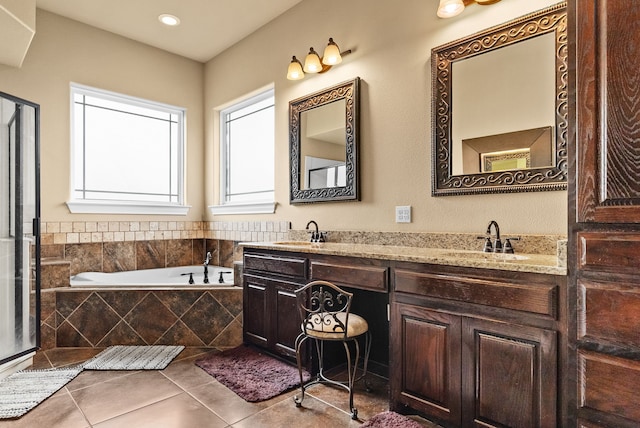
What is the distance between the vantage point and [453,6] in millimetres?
2207

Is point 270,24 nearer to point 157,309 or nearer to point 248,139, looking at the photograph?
point 248,139

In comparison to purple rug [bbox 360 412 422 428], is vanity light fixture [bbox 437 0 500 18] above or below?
above

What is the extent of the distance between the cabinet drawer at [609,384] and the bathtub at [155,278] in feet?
8.13

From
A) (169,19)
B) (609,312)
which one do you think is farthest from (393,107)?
(169,19)

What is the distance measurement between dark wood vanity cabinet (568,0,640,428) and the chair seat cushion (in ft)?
3.32

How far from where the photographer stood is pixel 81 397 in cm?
221

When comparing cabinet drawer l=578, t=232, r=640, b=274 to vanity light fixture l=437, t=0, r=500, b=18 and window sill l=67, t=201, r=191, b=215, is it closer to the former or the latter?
vanity light fixture l=437, t=0, r=500, b=18

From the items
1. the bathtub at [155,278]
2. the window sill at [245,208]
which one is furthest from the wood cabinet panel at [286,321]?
the window sill at [245,208]

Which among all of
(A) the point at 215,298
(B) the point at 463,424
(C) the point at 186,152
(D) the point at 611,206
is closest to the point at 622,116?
(D) the point at 611,206

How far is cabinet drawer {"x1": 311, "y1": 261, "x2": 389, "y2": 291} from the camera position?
80.6 inches

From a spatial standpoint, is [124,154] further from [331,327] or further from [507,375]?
[507,375]

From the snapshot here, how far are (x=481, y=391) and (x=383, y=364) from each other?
104 centimetres

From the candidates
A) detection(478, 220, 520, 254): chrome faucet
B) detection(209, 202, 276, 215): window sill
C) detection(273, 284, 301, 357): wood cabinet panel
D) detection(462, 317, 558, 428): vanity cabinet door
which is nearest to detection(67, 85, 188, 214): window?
detection(209, 202, 276, 215): window sill

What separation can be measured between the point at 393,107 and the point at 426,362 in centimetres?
170
